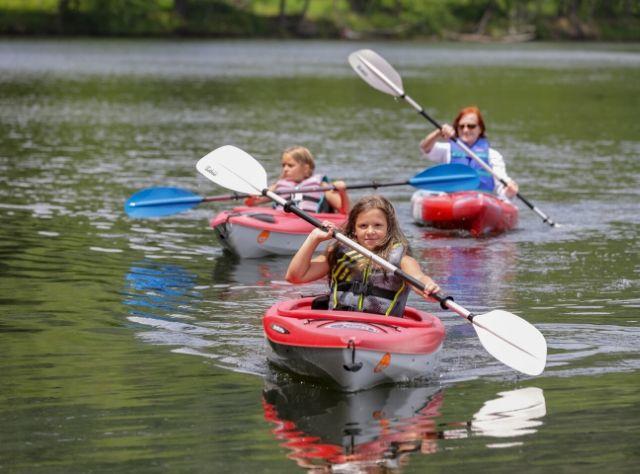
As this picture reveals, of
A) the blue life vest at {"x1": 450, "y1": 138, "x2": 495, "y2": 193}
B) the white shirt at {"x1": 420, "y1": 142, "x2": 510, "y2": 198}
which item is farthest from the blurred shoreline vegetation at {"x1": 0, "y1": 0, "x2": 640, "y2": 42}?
the blue life vest at {"x1": 450, "y1": 138, "x2": 495, "y2": 193}

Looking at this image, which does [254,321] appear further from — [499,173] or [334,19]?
[334,19]

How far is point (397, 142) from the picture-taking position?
2625cm

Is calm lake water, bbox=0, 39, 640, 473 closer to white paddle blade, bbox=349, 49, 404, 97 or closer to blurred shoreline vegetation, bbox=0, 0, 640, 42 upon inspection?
white paddle blade, bbox=349, 49, 404, 97

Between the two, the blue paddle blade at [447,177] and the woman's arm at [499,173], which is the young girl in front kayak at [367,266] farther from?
the woman's arm at [499,173]

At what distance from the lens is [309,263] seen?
27.9 feet

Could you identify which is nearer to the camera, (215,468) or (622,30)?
(215,468)

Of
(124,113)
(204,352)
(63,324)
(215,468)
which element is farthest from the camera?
(124,113)

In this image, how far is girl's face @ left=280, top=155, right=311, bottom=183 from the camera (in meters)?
13.1

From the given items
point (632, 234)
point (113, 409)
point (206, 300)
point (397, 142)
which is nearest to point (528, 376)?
point (113, 409)

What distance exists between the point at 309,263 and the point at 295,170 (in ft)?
15.2

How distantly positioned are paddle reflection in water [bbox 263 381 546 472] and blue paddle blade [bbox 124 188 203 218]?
17.0ft

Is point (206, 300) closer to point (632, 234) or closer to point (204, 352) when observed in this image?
point (204, 352)

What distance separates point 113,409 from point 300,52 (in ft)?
196

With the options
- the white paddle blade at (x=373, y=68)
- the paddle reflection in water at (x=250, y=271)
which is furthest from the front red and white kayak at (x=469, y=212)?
the paddle reflection in water at (x=250, y=271)
